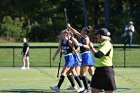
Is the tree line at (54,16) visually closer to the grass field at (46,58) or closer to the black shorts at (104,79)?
the grass field at (46,58)

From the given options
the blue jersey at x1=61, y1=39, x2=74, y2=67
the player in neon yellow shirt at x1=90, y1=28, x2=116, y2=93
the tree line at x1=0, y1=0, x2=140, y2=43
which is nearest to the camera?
the player in neon yellow shirt at x1=90, y1=28, x2=116, y2=93

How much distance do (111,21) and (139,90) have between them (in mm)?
43327

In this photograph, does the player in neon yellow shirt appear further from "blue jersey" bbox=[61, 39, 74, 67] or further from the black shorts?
"blue jersey" bbox=[61, 39, 74, 67]

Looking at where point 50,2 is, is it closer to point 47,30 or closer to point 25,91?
point 47,30

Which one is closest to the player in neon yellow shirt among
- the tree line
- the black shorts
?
the black shorts

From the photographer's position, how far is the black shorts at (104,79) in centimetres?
1231

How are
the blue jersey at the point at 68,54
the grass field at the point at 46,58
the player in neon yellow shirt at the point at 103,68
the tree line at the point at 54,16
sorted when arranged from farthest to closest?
the tree line at the point at 54,16, the grass field at the point at 46,58, the blue jersey at the point at 68,54, the player in neon yellow shirt at the point at 103,68

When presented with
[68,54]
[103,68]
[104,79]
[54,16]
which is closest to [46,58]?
[68,54]

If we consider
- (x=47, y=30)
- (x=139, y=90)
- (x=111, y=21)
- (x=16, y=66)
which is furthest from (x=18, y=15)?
(x=139, y=90)

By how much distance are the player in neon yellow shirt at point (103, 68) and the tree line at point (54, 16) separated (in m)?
44.1

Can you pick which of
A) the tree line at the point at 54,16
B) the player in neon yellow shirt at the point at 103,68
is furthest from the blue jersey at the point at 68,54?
the tree line at the point at 54,16

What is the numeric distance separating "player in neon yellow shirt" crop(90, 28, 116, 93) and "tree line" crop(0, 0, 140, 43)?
145 ft

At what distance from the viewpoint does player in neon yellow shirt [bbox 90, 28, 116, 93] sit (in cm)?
1228

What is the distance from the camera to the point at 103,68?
41.0ft
